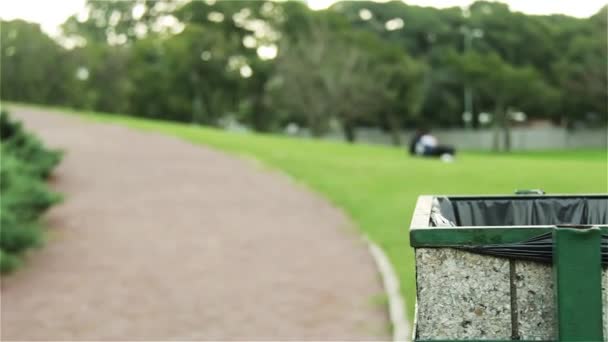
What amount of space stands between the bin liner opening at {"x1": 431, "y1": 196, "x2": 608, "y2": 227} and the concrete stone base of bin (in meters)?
1.22

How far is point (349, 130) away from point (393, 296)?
41114 millimetres

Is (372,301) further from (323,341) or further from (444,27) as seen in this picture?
(444,27)

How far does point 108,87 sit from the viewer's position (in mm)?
46812

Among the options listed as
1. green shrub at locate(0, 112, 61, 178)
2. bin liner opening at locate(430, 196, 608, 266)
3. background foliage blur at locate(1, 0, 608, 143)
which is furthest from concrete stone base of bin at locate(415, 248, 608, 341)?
background foliage blur at locate(1, 0, 608, 143)

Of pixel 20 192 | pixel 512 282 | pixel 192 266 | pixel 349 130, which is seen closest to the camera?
pixel 512 282

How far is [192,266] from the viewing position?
10219 millimetres

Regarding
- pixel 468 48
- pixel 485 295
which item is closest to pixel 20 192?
pixel 485 295

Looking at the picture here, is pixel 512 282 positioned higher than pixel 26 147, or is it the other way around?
pixel 512 282

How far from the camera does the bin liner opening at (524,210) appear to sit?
13.1 feet

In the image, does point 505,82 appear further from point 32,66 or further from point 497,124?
point 32,66

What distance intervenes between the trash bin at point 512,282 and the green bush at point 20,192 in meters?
7.86

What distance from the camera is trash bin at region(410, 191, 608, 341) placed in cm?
267

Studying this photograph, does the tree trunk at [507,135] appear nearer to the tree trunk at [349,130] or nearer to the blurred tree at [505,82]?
the blurred tree at [505,82]

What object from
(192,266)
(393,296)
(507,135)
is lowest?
(507,135)
